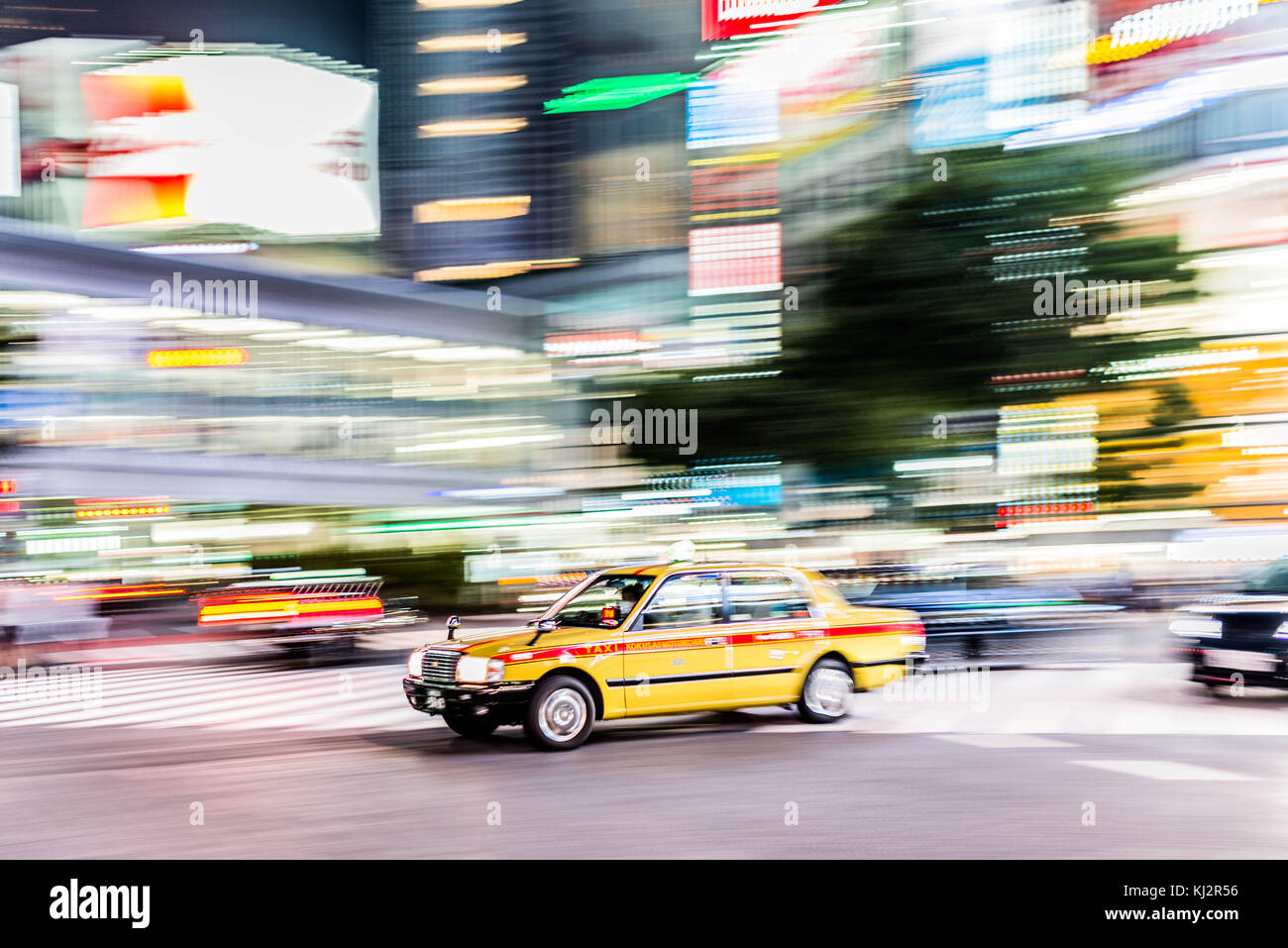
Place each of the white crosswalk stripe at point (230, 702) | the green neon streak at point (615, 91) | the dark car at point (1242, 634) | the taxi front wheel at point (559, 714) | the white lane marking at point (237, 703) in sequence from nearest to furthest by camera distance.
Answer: the taxi front wheel at point (559, 714), the dark car at point (1242, 634), the white crosswalk stripe at point (230, 702), the white lane marking at point (237, 703), the green neon streak at point (615, 91)

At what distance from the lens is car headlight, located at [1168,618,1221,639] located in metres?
11.8

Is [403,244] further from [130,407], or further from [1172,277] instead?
[1172,277]

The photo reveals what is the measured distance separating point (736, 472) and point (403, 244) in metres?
70.2

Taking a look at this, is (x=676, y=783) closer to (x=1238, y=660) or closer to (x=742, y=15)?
(x=1238, y=660)

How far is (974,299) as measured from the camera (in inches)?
750

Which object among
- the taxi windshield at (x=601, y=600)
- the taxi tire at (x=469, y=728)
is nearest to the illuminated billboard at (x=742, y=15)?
the taxi windshield at (x=601, y=600)

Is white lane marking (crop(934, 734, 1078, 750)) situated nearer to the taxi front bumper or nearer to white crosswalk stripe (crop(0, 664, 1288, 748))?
white crosswalk stripe (crop(0, 664, 1288, 748))

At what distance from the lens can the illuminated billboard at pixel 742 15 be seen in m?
49.7

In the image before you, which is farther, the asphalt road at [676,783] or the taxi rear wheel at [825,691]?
the taxi rear wheel at [825,691]

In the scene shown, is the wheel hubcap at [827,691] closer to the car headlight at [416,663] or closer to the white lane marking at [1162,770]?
the white lane marking at [1162,770]

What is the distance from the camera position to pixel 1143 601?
79.2 ft

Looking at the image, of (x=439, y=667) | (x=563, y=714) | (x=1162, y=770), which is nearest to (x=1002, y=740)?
(x=1162, y=770)

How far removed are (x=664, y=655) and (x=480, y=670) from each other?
1557 millimetres

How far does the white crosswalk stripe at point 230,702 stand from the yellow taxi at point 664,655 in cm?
189
